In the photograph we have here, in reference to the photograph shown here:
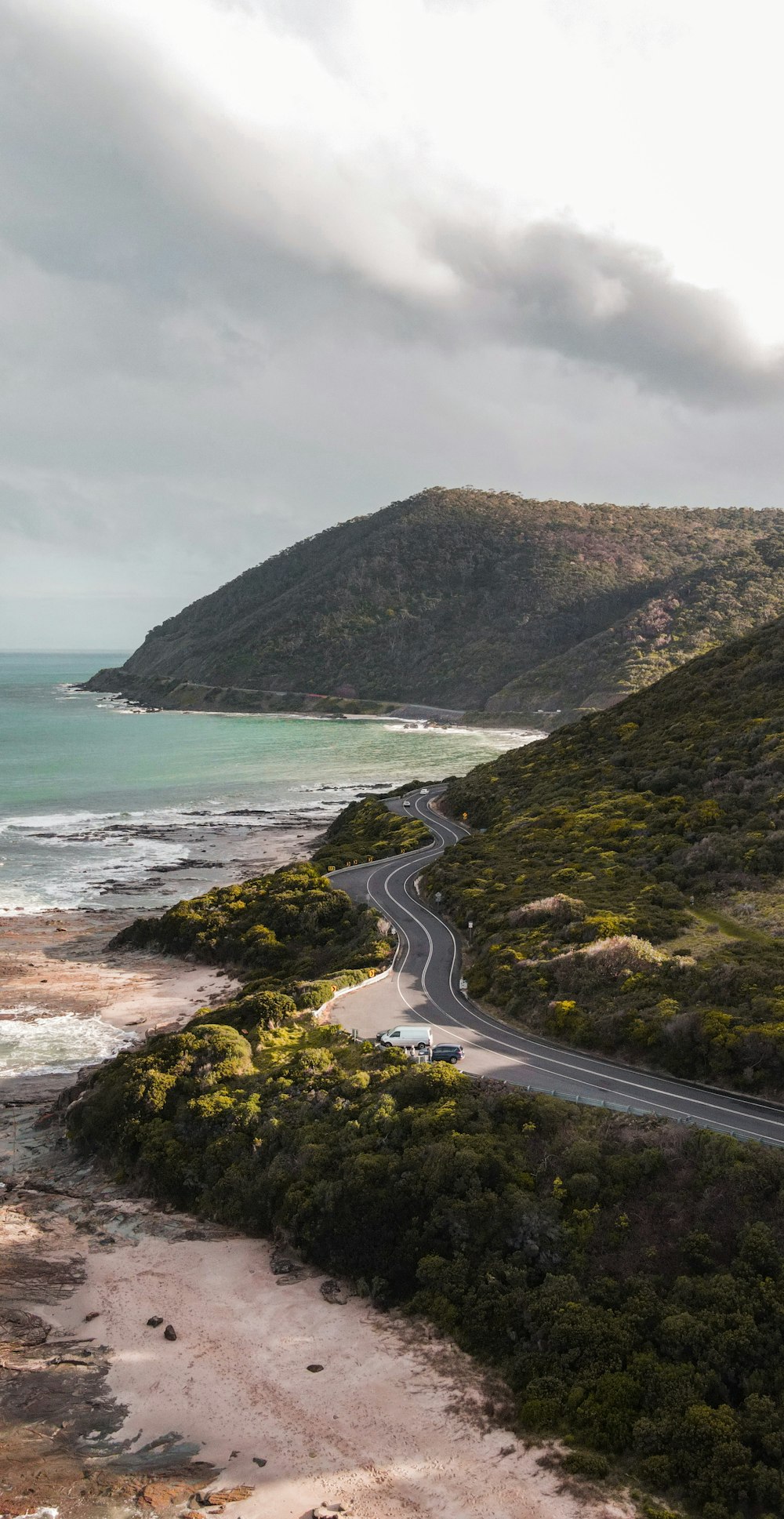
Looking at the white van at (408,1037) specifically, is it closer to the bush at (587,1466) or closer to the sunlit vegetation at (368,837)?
the bush at (587,1466)

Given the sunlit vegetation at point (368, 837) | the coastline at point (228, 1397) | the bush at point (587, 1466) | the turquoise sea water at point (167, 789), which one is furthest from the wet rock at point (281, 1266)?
the turquoise sea water at point (167, 789)

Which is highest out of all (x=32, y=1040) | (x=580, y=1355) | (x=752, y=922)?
(x=752, y=922)

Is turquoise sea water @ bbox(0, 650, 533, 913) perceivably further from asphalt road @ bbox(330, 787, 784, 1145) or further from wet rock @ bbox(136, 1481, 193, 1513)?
wet rock @ bbox(136, 1481, 193, 1513)

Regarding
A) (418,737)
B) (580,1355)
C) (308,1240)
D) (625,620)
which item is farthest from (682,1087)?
(625,620)

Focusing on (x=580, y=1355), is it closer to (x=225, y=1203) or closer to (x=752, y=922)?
(x=225, y=1203)

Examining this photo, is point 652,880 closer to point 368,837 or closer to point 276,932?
point 276,932

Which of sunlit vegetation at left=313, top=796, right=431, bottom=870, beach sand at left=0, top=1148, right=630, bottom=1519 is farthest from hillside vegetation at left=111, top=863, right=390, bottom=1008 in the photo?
beach sand at left=0, top=1148, right=630, bottom=1519
